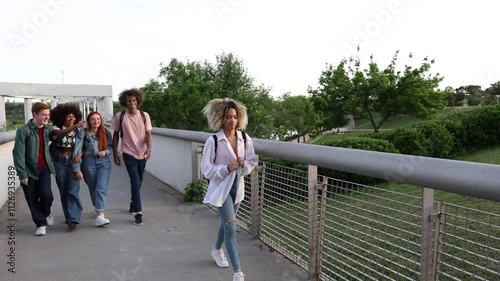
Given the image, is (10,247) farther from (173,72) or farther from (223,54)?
(223,54)

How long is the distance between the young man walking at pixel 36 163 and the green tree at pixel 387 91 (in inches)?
940

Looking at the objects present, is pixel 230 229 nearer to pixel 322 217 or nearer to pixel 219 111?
pixel 322 217

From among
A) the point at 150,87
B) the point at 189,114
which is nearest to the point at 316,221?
the point at 189,114

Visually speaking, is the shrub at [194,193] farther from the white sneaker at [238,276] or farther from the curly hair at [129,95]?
the white sneaker at [238,276]

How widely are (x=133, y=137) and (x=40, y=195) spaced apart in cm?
130

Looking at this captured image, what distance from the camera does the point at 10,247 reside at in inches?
191

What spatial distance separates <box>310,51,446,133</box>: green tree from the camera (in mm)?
27203

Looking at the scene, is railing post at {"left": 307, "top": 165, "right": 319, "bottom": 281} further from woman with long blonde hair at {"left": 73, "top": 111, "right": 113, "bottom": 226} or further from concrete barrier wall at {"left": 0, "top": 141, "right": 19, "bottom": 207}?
concrete barrier wall at {"left": 0, "top": 141, "right": 19, "bottom": 207}

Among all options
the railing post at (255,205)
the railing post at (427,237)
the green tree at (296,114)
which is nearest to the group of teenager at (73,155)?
the railing post at (255,205)

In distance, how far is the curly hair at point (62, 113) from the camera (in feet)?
19.7

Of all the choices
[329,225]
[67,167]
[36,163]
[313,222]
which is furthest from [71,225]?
[313,222]

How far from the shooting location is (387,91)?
91.1 ft

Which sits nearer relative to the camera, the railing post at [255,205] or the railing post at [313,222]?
the railing post at [313,222]

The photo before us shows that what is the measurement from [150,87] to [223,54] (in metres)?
5.33
